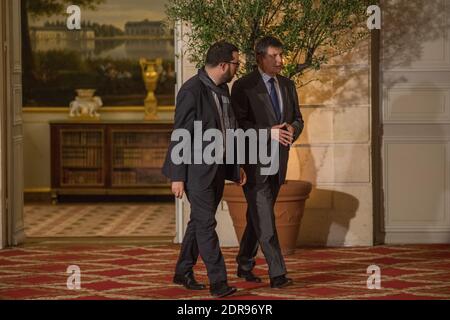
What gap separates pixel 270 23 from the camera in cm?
906

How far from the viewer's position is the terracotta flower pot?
9.14 m

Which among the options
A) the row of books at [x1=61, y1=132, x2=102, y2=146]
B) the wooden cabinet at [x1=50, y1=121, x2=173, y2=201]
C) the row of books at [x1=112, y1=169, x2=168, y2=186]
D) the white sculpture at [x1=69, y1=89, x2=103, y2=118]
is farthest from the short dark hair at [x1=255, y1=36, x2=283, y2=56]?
the white sculpture at [x1=69, y1=89, x2=103, y2=118]

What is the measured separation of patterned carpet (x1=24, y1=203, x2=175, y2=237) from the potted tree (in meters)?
2.03

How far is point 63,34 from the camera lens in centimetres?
1421

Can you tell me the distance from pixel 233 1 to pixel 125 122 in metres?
5.31

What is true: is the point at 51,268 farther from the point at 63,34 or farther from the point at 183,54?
the point at 63,34

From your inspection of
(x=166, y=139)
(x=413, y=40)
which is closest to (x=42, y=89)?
(x=166, y=139)

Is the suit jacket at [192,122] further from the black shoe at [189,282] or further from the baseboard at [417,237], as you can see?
the baseboard at [417,237]

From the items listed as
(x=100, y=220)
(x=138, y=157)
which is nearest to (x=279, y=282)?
(x=100, y=220)

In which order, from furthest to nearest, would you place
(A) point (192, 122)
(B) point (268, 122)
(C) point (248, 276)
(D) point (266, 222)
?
(C) point (248, 276), (B) point (268, 122), (D) point (266, 222), (A) point (192, 122)

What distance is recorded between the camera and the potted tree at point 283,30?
8.83 metres

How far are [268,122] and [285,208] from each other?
4.97ft

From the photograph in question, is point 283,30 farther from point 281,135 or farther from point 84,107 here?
point 84,107

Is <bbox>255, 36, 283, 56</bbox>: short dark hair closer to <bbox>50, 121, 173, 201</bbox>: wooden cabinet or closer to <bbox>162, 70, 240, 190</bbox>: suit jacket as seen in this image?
<bbox>162, 70, 240, 190</bbox>: suit jacket
